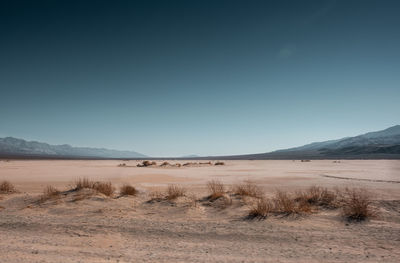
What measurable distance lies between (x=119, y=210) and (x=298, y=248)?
5747 mm

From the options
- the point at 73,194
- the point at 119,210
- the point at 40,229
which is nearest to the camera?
the point at 40,229

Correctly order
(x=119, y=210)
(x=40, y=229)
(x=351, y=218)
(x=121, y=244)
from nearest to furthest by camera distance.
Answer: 1. (x=121, y=244)
2. (x=40, y=229)
3. (x=351, y=218)
4. (x=119, y=210)

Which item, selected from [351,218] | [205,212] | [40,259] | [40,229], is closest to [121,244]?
[40,259]

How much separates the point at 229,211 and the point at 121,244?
401 centimetres

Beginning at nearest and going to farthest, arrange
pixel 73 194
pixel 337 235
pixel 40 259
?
pixel 40 259 < pixel 337 235 < pixel 73 194

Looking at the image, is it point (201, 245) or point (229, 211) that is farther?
point (229, 211)

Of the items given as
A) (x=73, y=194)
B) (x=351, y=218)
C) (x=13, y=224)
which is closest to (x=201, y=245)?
(x=351, y=218)

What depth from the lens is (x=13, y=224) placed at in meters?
6.83

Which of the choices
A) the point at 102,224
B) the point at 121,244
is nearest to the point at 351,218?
the point at 121,244

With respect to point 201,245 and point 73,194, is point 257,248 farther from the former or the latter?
point 73,194

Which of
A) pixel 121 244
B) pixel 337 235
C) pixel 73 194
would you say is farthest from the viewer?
pixel 73 194

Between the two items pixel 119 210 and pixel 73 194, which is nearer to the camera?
pixel 119 210

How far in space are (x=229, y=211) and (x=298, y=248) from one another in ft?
11.2

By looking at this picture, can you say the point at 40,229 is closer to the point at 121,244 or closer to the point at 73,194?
the point at 121,244
